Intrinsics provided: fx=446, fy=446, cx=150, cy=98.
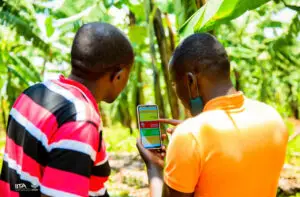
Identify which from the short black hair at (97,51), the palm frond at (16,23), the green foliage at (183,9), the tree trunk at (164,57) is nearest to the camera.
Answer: the short black hair at (97,51)

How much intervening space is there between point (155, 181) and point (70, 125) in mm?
646

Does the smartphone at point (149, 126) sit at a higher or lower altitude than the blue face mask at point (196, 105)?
lower

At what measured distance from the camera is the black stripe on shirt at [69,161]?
4.24 feet

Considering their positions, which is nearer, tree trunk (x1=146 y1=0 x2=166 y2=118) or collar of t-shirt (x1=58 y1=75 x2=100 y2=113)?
collar of t-shirt (x1=58 y1=75 x2=100 y2=113)

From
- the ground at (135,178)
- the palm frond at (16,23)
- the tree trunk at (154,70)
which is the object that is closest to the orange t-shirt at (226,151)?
the tree trunk at (154,70)

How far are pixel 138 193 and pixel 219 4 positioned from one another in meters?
3.29

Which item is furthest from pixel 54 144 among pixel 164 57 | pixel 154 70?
pixel 164 57

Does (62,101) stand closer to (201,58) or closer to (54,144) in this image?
(54,144)

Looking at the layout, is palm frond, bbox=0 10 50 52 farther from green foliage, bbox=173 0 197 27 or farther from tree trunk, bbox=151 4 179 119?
green foliage, bbox=173 0 197 27

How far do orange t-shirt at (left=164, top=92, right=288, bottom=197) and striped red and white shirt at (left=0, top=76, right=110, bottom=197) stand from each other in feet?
0.88

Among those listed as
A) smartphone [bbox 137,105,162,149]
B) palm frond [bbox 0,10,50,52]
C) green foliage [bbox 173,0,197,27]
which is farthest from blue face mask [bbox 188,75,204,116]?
palm frond [bbox 0,10,50,52]

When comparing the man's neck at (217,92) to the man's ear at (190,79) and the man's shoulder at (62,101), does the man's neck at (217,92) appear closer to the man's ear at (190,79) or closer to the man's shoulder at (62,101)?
the man's ear at (190,79)

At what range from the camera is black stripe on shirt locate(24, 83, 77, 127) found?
1339mm

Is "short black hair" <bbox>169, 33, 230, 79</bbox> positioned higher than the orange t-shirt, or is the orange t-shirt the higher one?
"short black hair" <bbox>169, 33, 230, 79</bbox>
